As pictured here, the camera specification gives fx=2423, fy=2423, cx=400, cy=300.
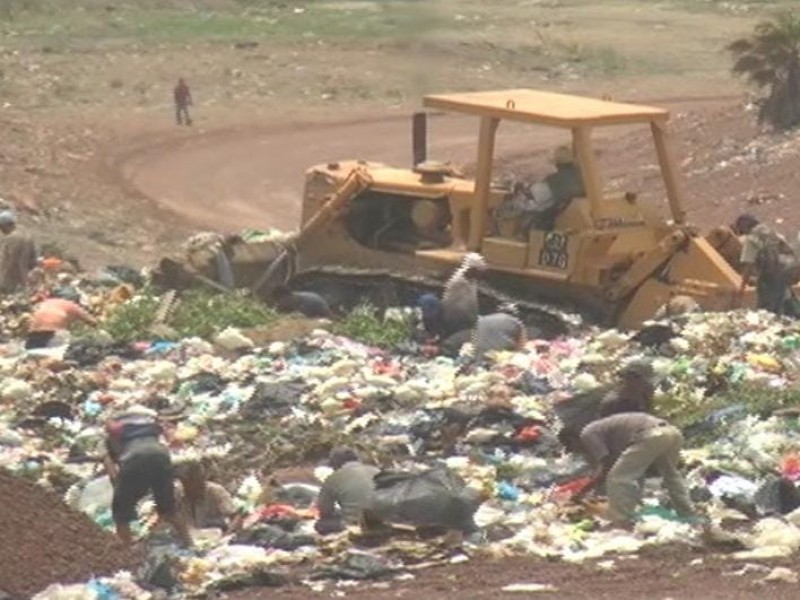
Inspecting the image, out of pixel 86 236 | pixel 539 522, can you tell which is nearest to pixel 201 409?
pixel 539 522

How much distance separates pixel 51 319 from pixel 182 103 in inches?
760

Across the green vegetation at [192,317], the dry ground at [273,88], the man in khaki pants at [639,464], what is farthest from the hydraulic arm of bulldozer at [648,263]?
the dry ground at [273,88]

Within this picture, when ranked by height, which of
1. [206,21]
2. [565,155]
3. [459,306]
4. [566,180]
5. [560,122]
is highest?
[560,122]

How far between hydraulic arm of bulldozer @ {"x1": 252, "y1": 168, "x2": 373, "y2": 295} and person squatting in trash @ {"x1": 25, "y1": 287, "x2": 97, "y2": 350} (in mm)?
1560

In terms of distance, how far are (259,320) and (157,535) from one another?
6.11m

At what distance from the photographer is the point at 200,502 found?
1308cm

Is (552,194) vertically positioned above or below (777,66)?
above

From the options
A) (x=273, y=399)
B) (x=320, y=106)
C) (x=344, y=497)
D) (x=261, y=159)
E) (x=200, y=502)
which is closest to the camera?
(x=344, y=497)

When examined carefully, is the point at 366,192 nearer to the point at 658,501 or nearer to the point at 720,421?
the point at 720,421

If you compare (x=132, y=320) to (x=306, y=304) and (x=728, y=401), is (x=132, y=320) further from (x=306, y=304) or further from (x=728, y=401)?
(x=728, y=401)

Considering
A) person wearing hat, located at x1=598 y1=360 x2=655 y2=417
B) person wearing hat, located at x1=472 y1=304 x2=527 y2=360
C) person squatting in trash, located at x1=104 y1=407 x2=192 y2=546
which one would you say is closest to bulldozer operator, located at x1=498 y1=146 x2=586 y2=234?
person wearing hat, located at x1=472 y1=304 x2=527 y2=360

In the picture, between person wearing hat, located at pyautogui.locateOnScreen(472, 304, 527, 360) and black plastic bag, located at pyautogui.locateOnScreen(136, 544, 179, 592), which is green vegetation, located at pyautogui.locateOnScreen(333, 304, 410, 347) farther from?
black plastic bag, located at pyautogui.locateOnScreen(136, 544, 179, 592)

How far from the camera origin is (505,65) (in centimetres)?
4647

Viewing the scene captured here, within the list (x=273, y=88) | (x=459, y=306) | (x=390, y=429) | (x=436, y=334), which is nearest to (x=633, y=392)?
(x=390, y=429)
